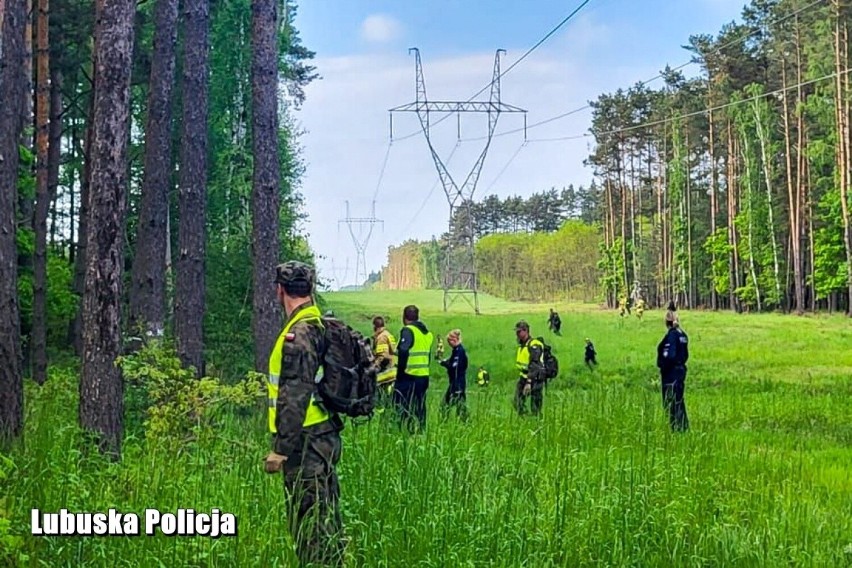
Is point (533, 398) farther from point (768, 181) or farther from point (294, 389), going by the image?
point (768, 181)

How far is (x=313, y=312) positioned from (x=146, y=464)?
2.10 metres

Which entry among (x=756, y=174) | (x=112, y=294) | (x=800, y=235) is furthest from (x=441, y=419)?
(x=756, y=174)

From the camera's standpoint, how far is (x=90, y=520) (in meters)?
5.29

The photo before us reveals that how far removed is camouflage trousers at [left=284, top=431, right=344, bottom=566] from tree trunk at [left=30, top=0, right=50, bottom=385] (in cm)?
1209

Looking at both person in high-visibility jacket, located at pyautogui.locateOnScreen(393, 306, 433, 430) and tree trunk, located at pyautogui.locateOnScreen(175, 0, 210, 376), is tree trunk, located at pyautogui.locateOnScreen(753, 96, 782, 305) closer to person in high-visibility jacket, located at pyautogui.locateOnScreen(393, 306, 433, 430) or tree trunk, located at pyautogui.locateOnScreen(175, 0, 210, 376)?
tree trunk, located at pyautogui.locateOnScreen(175, 0, 210, 376)

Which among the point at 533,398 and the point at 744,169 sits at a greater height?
the point at 744,169

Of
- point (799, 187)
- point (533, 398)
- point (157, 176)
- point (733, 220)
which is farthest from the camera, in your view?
point (733, 220)

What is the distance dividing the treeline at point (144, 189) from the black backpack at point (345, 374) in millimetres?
3567

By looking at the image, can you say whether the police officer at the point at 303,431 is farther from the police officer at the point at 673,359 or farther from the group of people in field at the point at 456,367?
the police officer at the point at 673,359

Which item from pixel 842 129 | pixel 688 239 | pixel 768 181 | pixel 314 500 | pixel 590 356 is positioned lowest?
pixel 590 356

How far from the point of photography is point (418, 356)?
1190 centimetres

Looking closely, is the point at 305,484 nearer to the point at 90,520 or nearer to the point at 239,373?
the point at 90,520

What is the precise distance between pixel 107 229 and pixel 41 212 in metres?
11.0

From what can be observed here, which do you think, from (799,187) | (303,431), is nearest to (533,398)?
(303,431)
